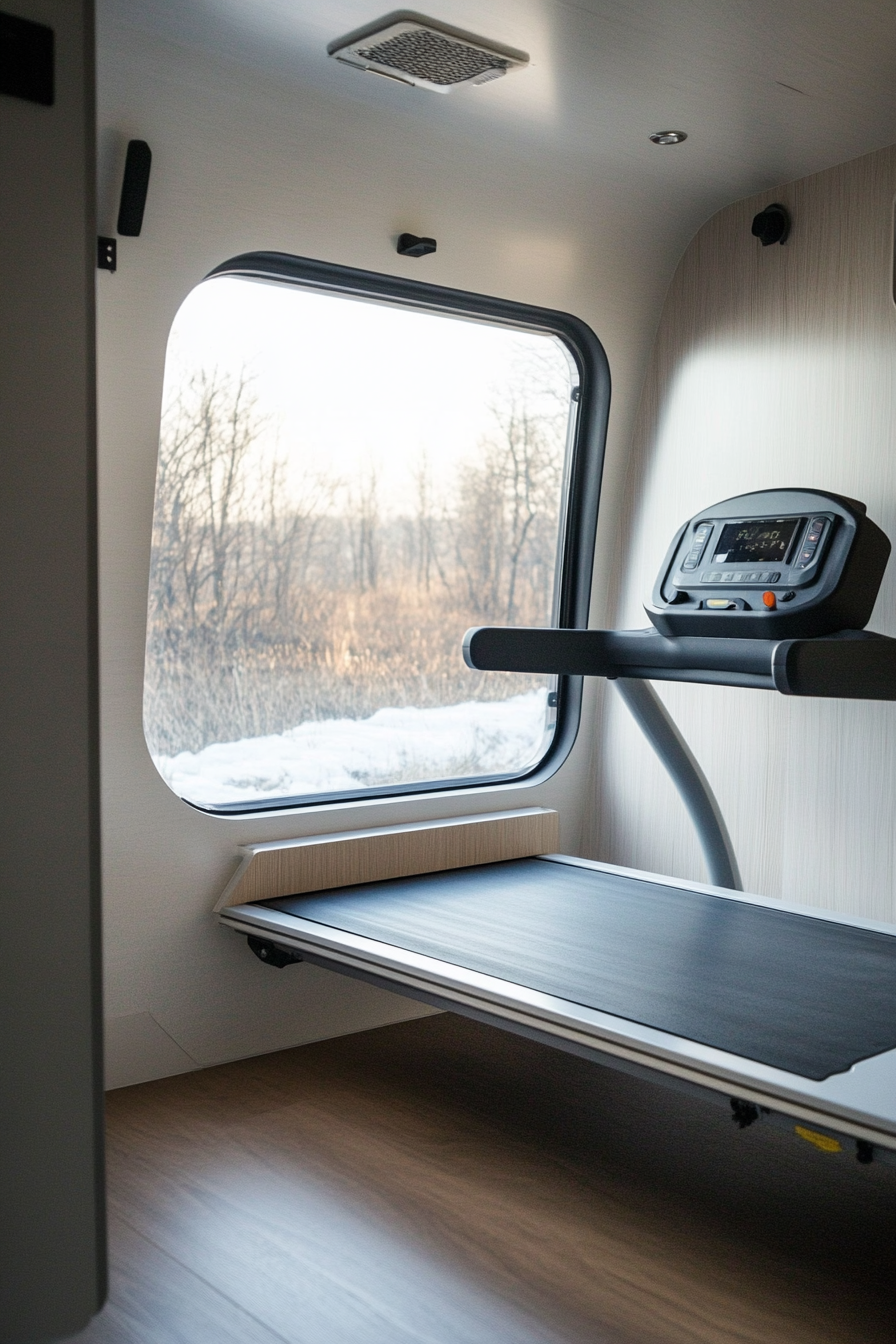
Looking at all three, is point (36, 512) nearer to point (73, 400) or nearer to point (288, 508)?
point (73, 400)

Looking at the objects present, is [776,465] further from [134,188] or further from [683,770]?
[134,188]

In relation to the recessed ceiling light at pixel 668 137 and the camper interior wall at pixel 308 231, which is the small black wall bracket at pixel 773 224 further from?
the recessed ceiling light at pixel 668 137

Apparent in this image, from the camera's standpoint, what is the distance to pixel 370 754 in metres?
3.92

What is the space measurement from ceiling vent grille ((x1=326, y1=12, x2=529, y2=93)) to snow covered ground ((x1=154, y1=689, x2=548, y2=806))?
1831 mm

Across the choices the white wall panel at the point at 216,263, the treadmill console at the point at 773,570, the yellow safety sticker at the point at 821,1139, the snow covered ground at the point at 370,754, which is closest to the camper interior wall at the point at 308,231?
the white wall panel at the point at 216,263

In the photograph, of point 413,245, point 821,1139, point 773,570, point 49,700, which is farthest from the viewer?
point 413,245

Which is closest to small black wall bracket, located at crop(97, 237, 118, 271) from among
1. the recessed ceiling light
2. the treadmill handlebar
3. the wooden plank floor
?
the treadmill handlebar

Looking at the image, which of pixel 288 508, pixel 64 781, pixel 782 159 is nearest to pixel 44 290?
pixel 64 781

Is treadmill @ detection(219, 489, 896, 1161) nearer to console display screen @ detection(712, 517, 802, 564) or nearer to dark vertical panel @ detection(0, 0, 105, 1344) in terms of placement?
console display screen @ detection(712, 517, 802, 564)

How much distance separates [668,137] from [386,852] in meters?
2.19

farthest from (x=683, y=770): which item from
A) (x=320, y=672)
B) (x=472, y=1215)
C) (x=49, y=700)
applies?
(x=49, y=700)

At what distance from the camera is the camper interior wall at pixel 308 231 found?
2.85 meters

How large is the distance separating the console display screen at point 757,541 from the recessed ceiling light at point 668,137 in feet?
3.49

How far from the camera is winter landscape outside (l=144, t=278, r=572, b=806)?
133 inches
